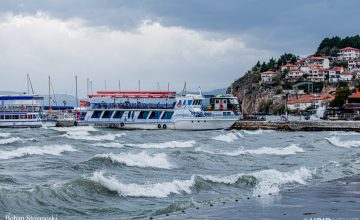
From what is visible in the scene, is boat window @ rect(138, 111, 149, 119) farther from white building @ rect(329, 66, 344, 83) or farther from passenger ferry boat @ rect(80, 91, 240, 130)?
white building @ rect(329, 66, 344, 83)

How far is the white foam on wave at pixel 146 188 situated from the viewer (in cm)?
2111

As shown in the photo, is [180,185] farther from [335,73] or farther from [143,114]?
[335,73]

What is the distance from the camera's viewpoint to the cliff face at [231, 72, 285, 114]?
164 m

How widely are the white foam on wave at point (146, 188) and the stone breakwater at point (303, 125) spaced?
5465 cm

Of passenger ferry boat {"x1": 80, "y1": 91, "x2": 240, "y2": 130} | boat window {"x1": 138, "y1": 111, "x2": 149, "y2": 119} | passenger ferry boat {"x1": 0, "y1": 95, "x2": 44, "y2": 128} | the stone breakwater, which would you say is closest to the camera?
passenger ferry boat {"x1": 80, "y1": 91, "x2": 240, "y2": 130}

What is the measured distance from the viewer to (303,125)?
7762 centimetres

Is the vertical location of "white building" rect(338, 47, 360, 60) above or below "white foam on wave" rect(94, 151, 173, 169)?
above

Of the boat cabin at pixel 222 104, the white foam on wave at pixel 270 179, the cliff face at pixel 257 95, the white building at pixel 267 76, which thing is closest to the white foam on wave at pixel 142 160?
the white foam on wave at pixel 270 179

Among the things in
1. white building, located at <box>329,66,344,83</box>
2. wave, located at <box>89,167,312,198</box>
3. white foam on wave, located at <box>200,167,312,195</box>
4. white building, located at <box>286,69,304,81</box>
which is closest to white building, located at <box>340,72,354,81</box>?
white building, located at <box>329,66,344,83</box>

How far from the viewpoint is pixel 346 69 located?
178 m

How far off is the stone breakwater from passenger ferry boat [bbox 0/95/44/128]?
26088mm

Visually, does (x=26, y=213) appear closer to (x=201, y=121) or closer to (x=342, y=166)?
(x=342, y=166)

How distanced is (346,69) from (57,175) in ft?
527

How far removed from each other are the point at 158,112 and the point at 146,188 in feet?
174
